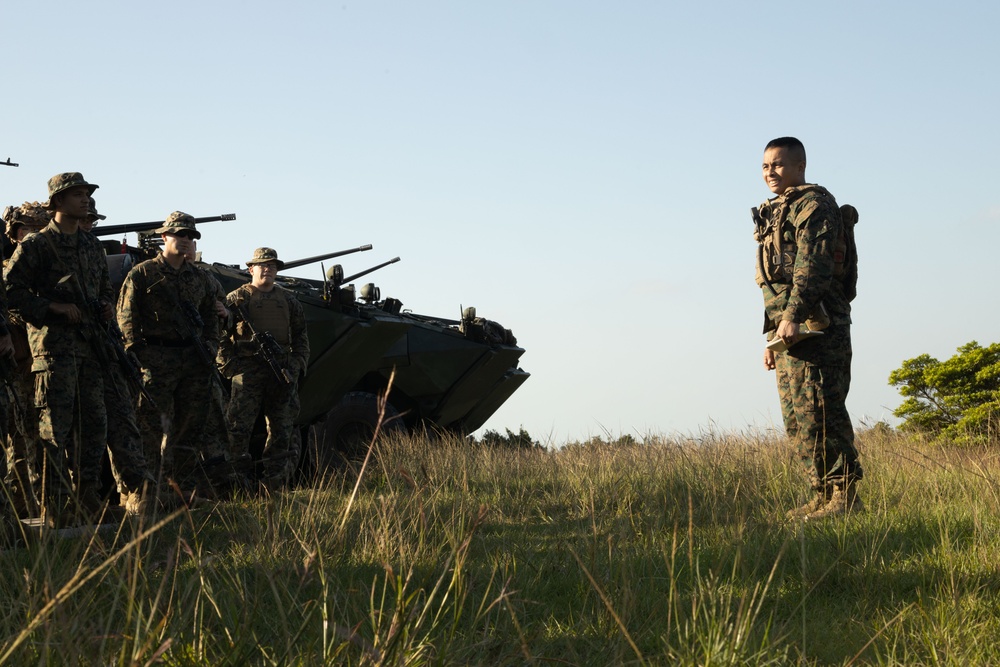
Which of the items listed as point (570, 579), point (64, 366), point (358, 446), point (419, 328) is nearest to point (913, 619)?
point (570, 579)

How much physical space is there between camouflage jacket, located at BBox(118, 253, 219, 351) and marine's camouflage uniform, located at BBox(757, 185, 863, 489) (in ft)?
13.4

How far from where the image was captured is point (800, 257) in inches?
222

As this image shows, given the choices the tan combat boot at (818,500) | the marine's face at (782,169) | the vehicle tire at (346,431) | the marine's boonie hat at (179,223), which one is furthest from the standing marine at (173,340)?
the tan combat boot at (818,500)

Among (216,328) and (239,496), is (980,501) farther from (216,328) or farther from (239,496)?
(216,328)

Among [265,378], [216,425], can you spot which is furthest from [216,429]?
[265,378]

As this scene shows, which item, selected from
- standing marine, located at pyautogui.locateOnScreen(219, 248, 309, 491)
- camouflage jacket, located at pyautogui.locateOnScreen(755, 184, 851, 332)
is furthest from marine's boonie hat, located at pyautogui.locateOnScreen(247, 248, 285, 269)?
camouflage jacket, located at pyautogui.locateOnScreen(755, 184, 851, 332)

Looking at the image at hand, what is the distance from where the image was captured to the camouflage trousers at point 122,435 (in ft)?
21.8

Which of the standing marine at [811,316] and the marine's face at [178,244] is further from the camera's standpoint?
the marine's face at [178,244]

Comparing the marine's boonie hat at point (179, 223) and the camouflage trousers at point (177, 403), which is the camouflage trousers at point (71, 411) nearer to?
the camouflage trousers at point (177, 403)

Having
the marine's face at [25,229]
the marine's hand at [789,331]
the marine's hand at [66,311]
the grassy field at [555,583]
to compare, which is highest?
the marine's face at [25,229]

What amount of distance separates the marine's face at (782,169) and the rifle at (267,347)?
4.52 meters

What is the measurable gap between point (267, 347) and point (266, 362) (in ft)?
0.42

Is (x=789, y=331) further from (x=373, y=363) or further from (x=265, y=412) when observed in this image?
(x=373, y=363)

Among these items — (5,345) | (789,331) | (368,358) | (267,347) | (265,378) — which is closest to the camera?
(5,345)
